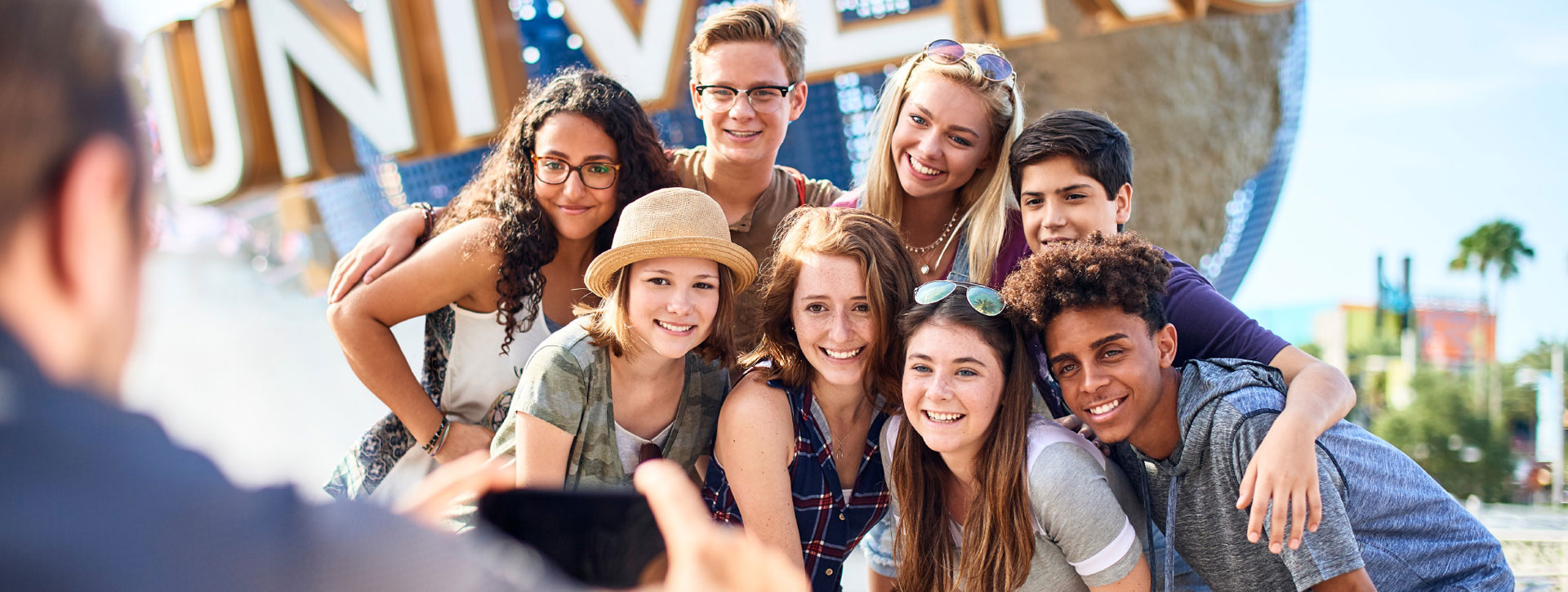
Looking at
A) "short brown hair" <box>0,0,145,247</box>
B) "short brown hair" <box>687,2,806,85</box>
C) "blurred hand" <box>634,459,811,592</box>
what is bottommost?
"blurred hand" <box>634,459,811,592</box>

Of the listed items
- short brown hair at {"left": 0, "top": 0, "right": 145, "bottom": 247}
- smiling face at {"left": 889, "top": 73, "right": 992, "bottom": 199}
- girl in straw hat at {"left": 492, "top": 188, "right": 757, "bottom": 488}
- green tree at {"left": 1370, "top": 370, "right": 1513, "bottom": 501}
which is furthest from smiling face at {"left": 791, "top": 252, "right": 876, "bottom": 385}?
green tree at {"left": 1370, "top": 370, "right": 1513, "bottom": 501}

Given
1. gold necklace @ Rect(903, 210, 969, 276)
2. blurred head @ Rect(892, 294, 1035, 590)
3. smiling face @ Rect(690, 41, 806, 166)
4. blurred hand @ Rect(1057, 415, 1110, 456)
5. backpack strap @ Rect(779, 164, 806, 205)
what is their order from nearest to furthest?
blurred head @ Rect(892, 294, 1035, 590) → blurred hand @ Rect(1057, 415, 1110, 456) → gold necklace @ Rect(903, 210, 969, 276) → smiling face @ Rect(690, 41, 806, 166) → backpack strap @ Rect(779, 164, 806, 205)

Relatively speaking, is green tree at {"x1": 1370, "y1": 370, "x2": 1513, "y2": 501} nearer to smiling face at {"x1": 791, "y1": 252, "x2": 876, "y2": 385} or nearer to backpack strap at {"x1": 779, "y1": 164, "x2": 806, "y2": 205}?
backpack strap at {"x1": 779, "y1": 164, "x2": 806, "y2": 205}

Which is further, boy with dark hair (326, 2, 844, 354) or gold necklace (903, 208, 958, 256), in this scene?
boy with dark hair (326, 2, 844, 354)

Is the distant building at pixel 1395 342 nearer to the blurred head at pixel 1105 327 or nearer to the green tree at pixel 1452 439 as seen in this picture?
the green tree at pixel 1452 439

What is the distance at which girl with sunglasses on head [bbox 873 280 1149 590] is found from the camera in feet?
7.25

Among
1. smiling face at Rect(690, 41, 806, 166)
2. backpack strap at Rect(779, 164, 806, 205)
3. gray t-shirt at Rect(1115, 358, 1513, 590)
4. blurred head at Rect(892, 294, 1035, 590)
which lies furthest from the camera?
backpack strap at Rect(779, 164, 806, 205)

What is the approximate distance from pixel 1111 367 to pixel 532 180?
169cm

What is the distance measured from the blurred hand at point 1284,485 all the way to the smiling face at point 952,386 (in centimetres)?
Result: 58

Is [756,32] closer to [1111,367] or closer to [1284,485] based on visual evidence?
[1111,367]

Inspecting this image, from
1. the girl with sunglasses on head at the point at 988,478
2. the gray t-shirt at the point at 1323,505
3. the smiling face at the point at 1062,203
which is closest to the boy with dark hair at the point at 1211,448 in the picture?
the gray t-shirt at the point at 1323,505

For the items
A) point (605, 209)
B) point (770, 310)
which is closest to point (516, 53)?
point (605, 209)

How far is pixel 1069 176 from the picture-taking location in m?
2.66

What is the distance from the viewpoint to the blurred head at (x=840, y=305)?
248 centimetres
